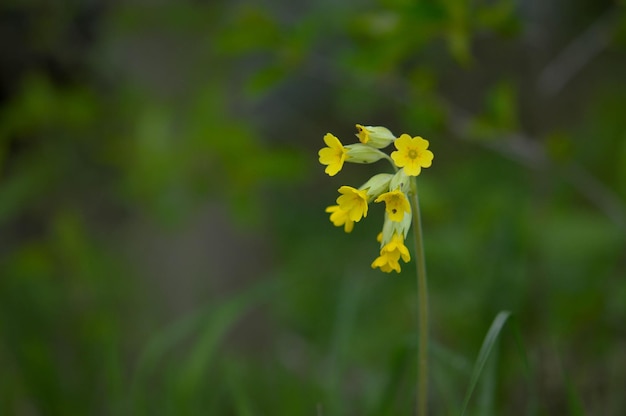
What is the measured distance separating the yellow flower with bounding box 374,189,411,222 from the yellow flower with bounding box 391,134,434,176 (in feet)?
0.13

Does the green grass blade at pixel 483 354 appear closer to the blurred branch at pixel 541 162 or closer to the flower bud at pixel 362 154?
the flower bud at pixel 362 154

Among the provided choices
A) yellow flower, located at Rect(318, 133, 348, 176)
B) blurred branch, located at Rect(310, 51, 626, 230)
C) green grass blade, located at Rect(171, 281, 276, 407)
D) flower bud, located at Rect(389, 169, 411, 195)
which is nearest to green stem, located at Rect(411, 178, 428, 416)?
flower bud, located at Rect(389, 169, 411, 195)

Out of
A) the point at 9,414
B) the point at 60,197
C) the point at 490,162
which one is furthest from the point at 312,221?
the point at 9,414

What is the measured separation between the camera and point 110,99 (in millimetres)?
3061

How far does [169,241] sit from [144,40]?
988 millimetres

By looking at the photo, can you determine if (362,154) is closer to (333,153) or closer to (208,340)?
(333,153)

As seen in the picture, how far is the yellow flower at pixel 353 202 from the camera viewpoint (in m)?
1.03

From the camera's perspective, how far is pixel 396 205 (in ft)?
3.32

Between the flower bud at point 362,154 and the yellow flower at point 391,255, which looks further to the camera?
the flower bud at point 362,154

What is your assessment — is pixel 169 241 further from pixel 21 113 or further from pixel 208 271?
pixel 21 113

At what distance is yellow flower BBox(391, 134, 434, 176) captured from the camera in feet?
3.31

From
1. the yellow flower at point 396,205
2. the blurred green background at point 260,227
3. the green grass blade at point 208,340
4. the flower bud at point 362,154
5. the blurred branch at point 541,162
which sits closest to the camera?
the yellow flower at point 396,205

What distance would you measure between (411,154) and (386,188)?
67mm

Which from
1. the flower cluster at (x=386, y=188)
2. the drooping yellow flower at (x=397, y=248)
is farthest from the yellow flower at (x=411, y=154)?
the drooping yellow flower at (x=397, y=248)
